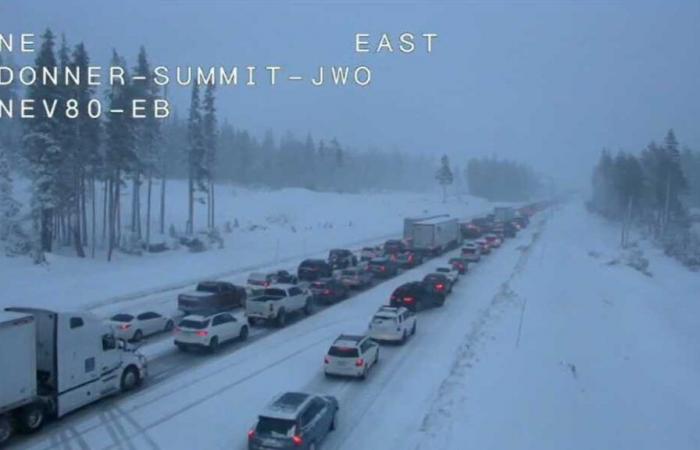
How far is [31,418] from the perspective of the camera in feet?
56.9

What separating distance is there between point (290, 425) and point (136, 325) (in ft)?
47.9

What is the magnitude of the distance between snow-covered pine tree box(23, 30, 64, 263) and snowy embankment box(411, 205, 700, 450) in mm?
29921

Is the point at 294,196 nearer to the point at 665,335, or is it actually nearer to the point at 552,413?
the point at 665,335

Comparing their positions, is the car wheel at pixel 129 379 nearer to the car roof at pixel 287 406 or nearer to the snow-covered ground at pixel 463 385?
the snow-covered ground at pixel 463 385

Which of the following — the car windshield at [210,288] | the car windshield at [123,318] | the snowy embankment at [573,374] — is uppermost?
the car windshield at [210,288]

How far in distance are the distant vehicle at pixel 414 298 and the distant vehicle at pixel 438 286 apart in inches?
4.7

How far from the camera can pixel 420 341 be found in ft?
96.5

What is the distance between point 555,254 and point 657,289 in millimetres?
17348

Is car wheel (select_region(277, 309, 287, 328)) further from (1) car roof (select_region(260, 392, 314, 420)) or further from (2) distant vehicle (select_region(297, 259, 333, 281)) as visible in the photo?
(1) car roof (select_region(260, 392, 314, 420))

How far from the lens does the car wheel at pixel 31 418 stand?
17.1 meters

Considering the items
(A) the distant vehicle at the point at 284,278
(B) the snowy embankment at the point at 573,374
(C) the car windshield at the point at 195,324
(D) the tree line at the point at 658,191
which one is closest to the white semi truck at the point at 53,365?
(C) the car windshield at the point at 195,324

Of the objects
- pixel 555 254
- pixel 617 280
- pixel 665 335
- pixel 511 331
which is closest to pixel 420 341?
pixel 511 331

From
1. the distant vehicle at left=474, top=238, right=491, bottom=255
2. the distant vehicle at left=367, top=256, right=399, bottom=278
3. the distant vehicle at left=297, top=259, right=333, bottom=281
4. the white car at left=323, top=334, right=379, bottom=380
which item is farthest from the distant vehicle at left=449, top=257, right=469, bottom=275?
the white car at left=323, top=334, right=379, bottom=380

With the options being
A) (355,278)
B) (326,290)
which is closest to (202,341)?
(326,290)
